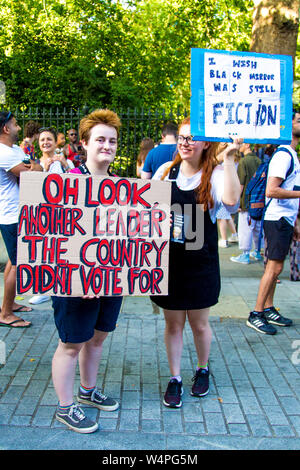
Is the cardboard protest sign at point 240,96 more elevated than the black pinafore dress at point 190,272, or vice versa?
the cardboard protest sign at point 240,96

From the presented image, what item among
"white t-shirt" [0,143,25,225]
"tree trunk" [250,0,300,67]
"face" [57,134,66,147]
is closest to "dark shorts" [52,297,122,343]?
"white t-shirt" [0,143,25,225]

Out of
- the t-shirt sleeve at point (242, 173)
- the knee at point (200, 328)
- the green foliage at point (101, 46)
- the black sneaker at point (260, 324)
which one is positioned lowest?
the black sneaker at point (260, 324)

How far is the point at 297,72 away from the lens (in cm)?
1390

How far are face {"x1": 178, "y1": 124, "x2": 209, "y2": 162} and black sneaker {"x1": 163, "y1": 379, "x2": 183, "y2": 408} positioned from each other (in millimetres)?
1554

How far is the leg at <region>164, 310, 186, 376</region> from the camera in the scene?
3334mm

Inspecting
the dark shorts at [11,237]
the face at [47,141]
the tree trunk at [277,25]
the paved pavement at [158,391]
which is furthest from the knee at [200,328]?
the tree trunk at [277,25]

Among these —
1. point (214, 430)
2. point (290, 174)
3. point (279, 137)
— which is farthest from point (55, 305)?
point (290, 174)

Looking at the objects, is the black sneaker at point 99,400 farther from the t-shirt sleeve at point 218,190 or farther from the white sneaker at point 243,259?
the white sneaker at point 243,259

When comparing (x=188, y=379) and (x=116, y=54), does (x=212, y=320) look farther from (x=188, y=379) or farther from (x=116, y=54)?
(x=116, y=54)

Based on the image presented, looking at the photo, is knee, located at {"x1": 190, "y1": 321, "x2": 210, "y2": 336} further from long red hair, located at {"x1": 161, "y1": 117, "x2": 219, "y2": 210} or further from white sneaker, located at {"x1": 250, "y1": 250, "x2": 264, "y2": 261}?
white sneaker, located at {"x1": 250, "y1": 250, "x2": 264, "y2": 261}

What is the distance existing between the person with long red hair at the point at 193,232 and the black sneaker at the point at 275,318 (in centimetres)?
173

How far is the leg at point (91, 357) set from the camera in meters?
3.18

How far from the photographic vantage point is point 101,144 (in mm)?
2904

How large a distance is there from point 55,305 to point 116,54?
1353cm
